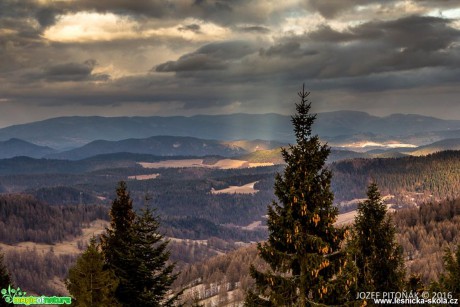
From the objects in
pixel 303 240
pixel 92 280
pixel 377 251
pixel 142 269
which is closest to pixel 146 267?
pixel 142 269

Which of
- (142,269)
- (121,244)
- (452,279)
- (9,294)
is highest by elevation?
(121,244)

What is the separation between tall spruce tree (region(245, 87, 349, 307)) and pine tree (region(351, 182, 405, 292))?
1652 cm

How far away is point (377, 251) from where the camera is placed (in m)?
44.4

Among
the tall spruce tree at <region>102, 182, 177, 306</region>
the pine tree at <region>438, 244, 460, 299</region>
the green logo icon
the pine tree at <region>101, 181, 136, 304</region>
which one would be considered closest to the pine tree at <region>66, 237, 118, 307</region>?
the tall spruce tree at <region>102, 182, 177, 306</region>

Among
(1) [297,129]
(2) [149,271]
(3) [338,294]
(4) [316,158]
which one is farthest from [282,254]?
(2) [149,271]

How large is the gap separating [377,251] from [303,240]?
20.2 m

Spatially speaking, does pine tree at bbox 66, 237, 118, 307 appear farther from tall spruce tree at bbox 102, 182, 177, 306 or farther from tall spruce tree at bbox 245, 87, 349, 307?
tall spruce tree at bbox 245, 87, 349, 307

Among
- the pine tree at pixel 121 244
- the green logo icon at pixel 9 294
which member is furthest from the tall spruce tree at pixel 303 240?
the green logo icon at pixel 9 294

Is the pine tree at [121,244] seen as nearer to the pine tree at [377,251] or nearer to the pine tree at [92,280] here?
the pine tree at [92,280]

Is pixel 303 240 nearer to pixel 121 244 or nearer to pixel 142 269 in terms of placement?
pixel 142 269

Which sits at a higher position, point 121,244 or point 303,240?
point 303,240

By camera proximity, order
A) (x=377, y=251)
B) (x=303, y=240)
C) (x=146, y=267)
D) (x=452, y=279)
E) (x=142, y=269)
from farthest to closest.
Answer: (x=377, y=251)
(x=146, y=267)
(x=142, y=269)
(x=452, y=279)
(x=303, y=240)

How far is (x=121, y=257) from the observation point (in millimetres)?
37969

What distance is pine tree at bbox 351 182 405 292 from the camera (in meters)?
43.6
